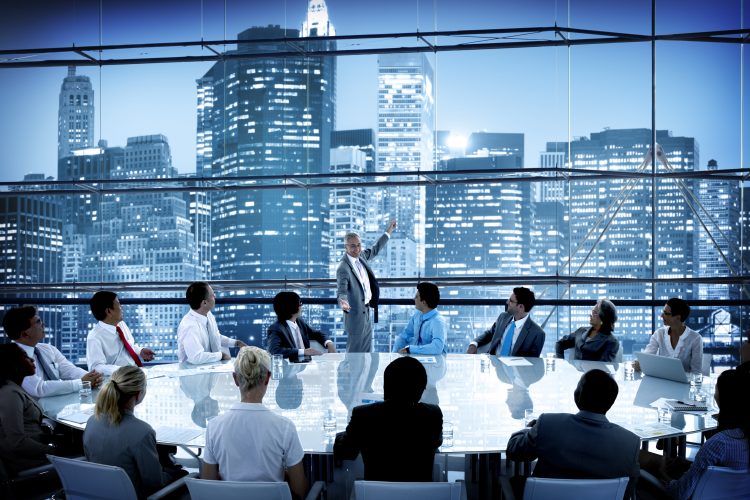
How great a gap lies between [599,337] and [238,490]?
2624mm

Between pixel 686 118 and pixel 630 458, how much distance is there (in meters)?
6.82

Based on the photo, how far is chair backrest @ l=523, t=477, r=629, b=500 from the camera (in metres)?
1.96

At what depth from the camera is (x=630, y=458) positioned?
2188 mm

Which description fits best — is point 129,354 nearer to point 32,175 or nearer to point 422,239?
point 422,239

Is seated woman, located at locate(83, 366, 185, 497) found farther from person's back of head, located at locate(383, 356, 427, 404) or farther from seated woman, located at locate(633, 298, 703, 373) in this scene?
seated woman, located at locate(633, 298, 703, 373)

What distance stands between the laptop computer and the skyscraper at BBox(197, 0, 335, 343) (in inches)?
196

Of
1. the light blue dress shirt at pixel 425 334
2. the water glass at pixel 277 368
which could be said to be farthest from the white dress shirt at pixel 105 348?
the light blue dress shirt at pixel 425 334

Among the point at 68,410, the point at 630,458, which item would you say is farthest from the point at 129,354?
the point at 630,458

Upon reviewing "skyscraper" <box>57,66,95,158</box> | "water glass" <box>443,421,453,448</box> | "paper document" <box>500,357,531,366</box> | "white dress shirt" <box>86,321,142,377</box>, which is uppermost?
"skyscraper" <box>57,66,95,158</box>

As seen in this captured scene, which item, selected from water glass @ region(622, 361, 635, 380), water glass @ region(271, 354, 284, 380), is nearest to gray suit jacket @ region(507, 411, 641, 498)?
water glass @ region(622, 361, 635, 380)

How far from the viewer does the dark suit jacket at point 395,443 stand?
217cm

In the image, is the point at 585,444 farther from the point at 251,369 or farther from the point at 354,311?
the point at 354,311

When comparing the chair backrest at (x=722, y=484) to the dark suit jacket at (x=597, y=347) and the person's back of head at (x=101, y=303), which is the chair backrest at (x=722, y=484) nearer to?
the dark suit jacket at (x=597, y=347)

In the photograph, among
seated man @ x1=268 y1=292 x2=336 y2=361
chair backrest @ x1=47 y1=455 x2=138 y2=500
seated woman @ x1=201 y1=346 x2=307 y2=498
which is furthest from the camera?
seated man @ x1=268 y1=292 x2=336 y2=361
